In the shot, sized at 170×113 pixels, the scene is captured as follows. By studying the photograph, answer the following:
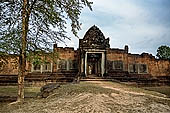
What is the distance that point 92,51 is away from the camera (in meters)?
19.5

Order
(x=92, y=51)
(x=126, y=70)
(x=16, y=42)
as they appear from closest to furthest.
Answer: (x=16, y=42) → (x=92, y=51) → (x=126, y=70)

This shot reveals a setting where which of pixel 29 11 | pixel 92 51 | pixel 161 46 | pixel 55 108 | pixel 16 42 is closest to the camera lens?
pixel 55 108

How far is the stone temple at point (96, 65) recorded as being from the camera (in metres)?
19.6

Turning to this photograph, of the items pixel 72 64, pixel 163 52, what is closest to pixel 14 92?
pixel 72 64

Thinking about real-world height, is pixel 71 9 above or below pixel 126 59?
above

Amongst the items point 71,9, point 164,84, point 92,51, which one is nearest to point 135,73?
point 164,84

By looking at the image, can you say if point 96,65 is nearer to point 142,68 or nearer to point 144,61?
point 142,68

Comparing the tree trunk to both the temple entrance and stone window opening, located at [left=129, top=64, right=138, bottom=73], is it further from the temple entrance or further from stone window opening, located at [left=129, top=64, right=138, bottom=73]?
stone window opening, located at [left=129, top=64, right=138, bottom=73]

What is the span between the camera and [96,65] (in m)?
24.4

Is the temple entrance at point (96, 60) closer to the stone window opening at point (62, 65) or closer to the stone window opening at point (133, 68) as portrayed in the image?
the stone window opening at point (62, 65)

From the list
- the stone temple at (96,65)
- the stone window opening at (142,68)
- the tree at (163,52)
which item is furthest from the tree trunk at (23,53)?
the tree at (163,52)

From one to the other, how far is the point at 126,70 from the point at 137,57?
3.00 metres

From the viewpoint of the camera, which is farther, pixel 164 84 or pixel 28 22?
pixel 164 84

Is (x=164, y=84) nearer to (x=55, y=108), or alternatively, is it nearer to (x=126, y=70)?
(x=126, y=70)
